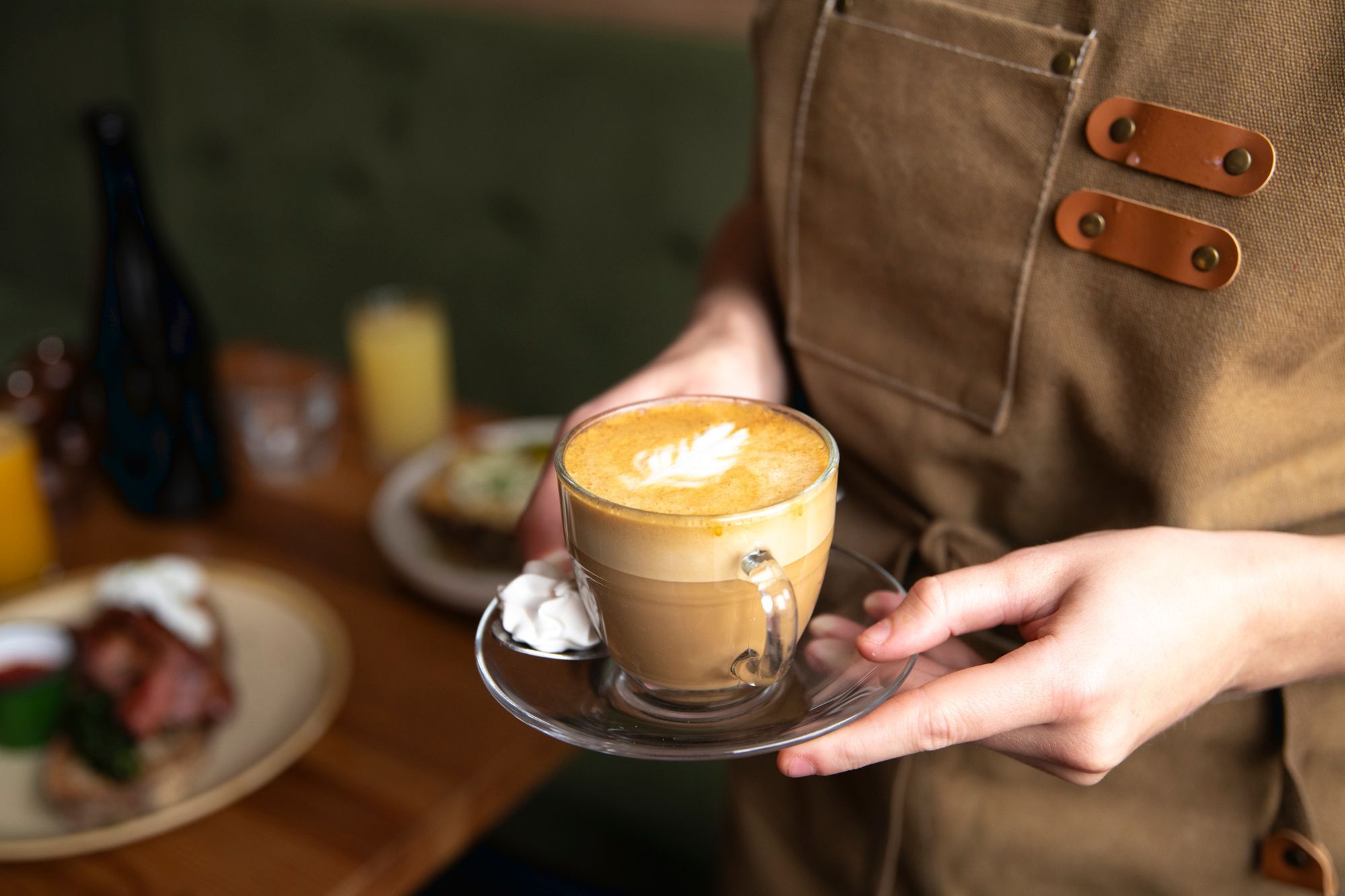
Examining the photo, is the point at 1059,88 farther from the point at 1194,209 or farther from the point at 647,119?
the point at 647,119

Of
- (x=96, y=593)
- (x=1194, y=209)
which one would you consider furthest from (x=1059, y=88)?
(x=96, y=593)

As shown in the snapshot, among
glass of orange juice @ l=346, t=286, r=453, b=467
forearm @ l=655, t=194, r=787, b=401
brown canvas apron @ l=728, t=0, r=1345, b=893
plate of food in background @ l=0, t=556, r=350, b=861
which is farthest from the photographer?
glass of orange juice @ l=346, t=286, r=453, b=467

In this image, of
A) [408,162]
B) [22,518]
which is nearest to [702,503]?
[22,518]

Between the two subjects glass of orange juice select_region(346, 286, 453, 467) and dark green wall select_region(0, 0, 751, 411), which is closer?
glass of orange juice select_region(346, 286, 453, 467)

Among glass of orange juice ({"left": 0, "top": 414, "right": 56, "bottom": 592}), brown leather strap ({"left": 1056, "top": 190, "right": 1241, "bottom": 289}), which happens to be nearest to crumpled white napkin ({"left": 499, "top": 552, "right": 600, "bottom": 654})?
brown leather strap ({"left": 1056, "top": 190, "right": 1241, "bottom": 289})

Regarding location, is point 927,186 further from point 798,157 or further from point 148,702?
point 148,702

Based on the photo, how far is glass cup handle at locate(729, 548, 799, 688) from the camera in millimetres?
651

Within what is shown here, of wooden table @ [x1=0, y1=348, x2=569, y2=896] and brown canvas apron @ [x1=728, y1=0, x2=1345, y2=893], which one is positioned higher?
brown canvas apron @ [x1=728, y1=0, x2=1345, y2=893]

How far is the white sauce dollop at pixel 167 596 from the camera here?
1.25m

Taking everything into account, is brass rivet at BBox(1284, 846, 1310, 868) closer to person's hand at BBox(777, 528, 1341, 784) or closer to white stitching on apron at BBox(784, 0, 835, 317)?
person's hand at BBox(777, 528, 1341, 784)

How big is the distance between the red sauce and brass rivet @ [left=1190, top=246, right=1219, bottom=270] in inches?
46.6

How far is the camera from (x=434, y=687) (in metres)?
1.24

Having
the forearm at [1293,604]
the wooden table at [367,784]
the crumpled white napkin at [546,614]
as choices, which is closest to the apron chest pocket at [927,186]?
the forearm at [1293,604]

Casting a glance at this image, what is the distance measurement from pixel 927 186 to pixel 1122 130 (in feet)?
0.49
